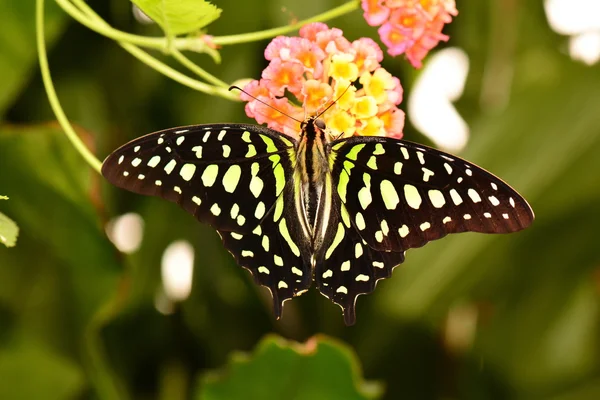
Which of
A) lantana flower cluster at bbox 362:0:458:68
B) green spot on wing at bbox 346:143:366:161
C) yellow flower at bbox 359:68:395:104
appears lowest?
green spot on wing at bbox 346:143:366:161

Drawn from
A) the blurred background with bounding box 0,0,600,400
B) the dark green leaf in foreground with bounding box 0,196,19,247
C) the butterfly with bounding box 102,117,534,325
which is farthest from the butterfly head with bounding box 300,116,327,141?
the blurred background with bounding box 0,0,600,400

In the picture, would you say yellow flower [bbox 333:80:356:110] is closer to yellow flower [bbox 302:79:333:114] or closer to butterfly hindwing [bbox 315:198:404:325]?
yellow flower [bbox 302:79:333:114]

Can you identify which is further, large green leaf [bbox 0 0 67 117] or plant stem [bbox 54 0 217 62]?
large green leaf [bbox 0 0 67 117]

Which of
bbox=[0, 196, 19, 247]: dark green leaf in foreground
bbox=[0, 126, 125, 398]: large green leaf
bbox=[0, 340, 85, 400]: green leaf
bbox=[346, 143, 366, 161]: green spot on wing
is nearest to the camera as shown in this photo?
bbox=[0, 196, 19, 247]: dark green leaf in foreground

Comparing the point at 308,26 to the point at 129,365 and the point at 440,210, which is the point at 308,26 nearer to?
the point at 440,210

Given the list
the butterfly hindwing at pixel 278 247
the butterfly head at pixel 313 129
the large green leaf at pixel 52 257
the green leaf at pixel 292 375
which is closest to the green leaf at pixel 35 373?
the large green leaf at pixel 52 257

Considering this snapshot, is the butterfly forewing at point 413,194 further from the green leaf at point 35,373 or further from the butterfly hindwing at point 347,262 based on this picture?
the green leaf at point 35,373

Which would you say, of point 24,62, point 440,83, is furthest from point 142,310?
point 440,83

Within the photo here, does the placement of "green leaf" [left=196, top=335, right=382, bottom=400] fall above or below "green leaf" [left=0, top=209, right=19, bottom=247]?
below
